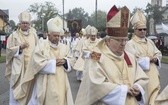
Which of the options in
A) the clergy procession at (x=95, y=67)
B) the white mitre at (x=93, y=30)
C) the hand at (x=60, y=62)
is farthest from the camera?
the white mitre at (x=93, y=30)

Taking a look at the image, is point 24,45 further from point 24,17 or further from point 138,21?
point 138,21

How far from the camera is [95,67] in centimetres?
682

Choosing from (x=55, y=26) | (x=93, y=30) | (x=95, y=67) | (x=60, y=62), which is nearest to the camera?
(x=95, y=67)

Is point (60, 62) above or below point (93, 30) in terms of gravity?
below

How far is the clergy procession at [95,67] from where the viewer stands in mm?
6805

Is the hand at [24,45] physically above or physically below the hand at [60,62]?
above

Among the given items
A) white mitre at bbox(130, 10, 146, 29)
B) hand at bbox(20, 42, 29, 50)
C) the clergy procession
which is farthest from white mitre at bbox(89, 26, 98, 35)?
white mitre at bbox(130, 10, 146, 29)

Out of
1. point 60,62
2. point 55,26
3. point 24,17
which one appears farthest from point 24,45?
point 60,62

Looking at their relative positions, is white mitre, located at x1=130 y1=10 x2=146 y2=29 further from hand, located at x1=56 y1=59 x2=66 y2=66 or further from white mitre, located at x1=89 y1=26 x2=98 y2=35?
white mitre, located at x1=89 y1=26 x2=98 y2=35

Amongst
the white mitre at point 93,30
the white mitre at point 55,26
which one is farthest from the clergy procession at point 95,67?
the white mitre at point 93,30

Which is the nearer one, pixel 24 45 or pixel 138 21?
pixel 138 21

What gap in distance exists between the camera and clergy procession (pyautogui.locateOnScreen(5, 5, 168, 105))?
268 inches

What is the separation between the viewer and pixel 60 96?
9750 mm

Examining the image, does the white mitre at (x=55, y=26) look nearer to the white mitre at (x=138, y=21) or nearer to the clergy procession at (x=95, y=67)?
the clergy procession at (x=95, y=67)
